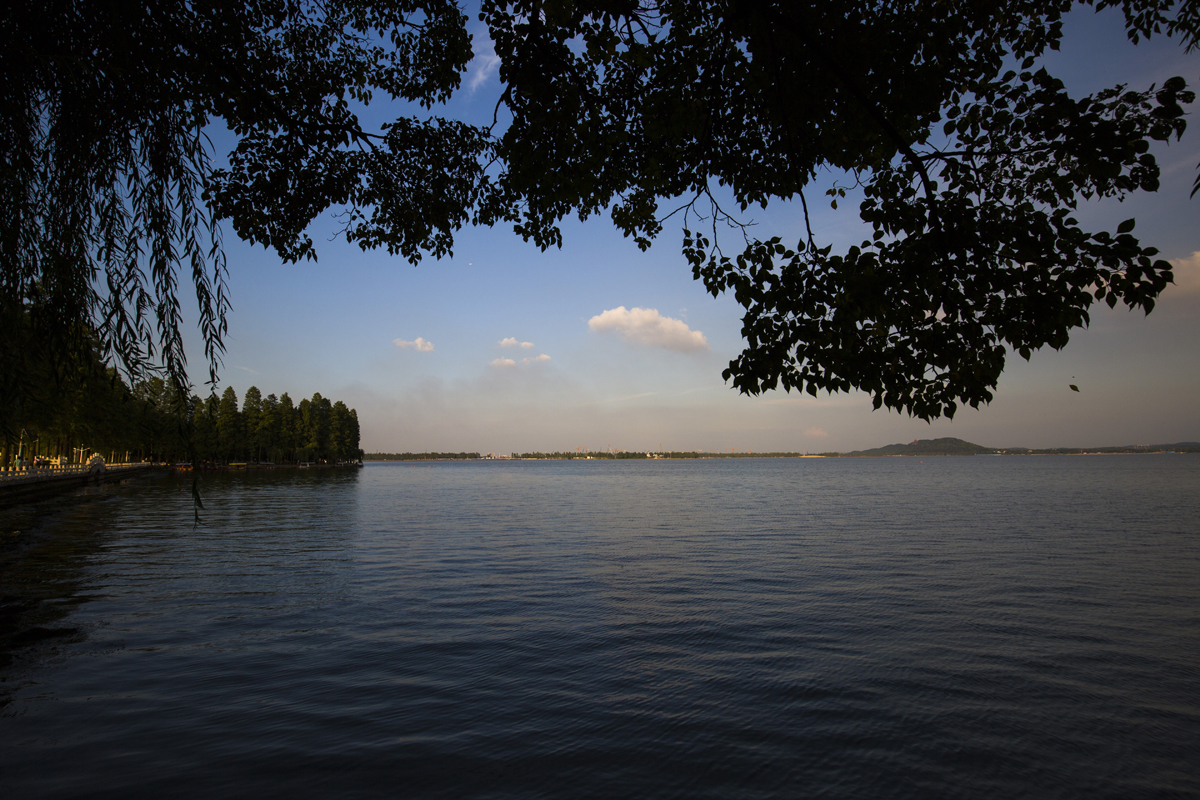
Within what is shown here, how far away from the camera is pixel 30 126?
4613 mm

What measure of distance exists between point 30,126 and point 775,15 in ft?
22.5

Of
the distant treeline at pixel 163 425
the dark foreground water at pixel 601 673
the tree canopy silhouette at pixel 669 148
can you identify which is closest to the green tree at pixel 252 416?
the distant treeline at pixel 163 425

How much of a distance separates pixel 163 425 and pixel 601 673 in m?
7.70

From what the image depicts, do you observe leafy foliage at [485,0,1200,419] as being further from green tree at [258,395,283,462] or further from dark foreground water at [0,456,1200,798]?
green tree at [258,395,283,462]

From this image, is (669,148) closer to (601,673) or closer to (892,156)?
(892,156)

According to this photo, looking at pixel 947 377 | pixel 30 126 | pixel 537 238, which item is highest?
pixel 537 238

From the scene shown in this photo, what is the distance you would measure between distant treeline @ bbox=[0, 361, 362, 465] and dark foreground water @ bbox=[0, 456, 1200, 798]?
3655mm

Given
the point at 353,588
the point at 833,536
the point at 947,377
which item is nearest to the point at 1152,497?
the point at 833,536

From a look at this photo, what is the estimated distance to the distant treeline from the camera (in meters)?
4.31

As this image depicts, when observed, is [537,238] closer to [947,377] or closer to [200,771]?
[947,377]

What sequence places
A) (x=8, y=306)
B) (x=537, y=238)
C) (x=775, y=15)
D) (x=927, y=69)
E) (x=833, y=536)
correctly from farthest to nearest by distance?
(x=833, y=536) → (x=537, y=238) → (x=927, y=69) → (x=775, y=15) → (x=8, y=306)

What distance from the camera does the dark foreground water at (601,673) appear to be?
6.70 m

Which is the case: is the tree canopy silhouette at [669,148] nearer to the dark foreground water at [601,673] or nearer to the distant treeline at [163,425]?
the distant treeline at [163,425]

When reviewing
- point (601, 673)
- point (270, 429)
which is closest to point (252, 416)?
point (270, 429)
